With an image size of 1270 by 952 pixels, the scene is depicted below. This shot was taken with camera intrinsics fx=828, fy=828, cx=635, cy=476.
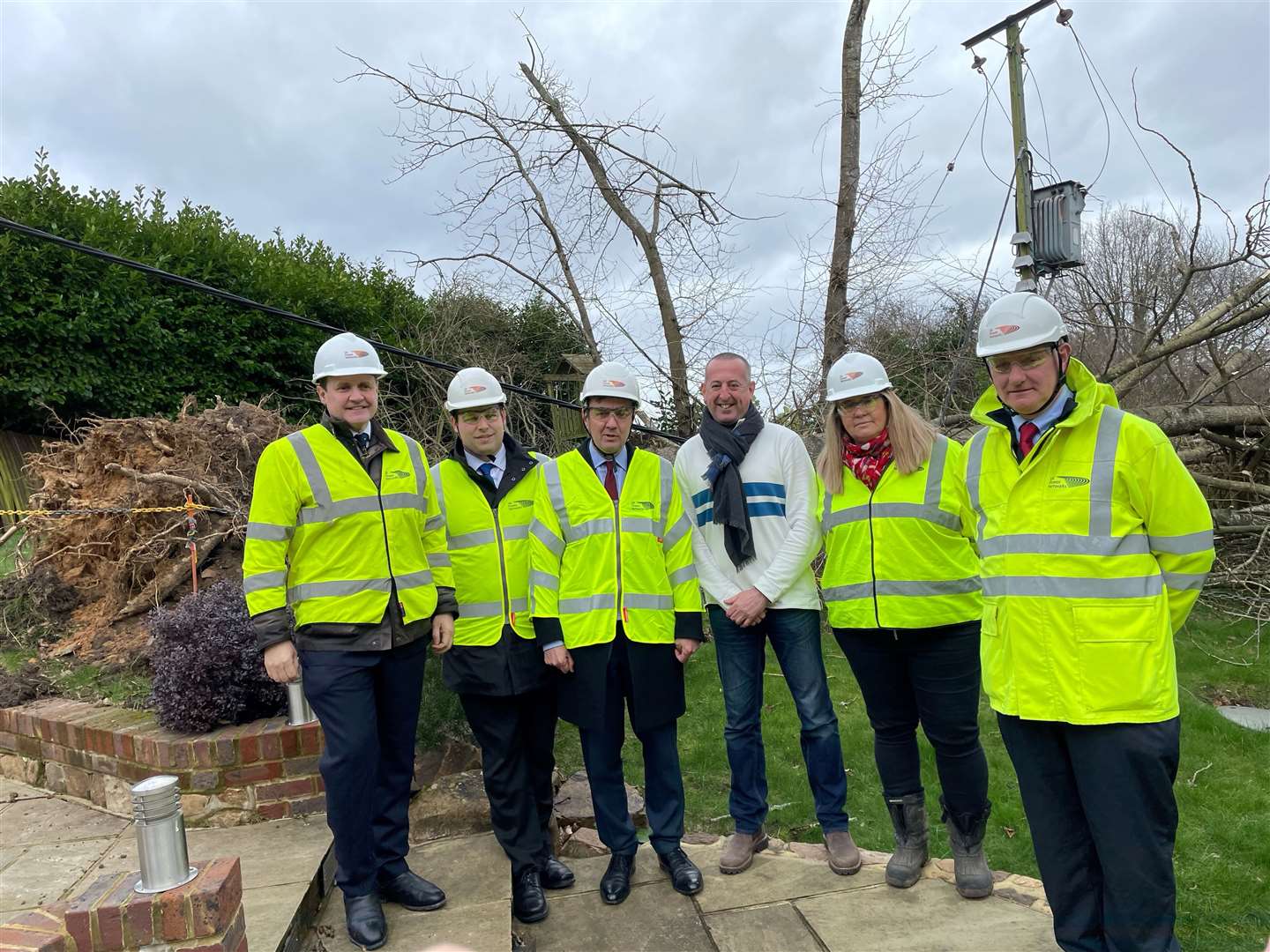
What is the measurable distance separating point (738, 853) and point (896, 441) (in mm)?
1895

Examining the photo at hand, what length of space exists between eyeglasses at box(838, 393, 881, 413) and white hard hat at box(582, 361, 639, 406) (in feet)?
2.81

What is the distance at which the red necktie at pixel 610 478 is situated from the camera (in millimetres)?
3371

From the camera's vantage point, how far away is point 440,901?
330 cm

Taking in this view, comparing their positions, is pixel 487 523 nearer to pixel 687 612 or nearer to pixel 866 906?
pixel 687 612

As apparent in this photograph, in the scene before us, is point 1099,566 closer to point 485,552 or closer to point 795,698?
point 795,698

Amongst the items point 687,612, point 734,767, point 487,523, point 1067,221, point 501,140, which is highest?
point 501,140

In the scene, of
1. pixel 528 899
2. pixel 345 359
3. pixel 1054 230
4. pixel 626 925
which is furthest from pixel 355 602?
pixel 1054 230

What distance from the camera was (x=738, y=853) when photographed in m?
3.58

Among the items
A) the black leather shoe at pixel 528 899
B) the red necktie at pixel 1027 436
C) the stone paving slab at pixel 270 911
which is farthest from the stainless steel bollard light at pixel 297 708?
the red necktie at pixel 1027 436

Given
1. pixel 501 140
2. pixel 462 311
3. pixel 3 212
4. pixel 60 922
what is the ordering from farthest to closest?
pixel 462 311
pixel 3 212
pixel 501 140
pixel 60 922

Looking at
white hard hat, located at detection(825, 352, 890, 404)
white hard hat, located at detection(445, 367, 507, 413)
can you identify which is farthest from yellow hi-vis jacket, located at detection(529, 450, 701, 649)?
white hard hat, located at detection(825, 352, 890, 404)

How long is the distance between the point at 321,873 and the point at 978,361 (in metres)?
6.71

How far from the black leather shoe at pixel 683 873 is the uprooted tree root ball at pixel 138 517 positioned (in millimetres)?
3539

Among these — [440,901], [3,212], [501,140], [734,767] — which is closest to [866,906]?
[734,767]
